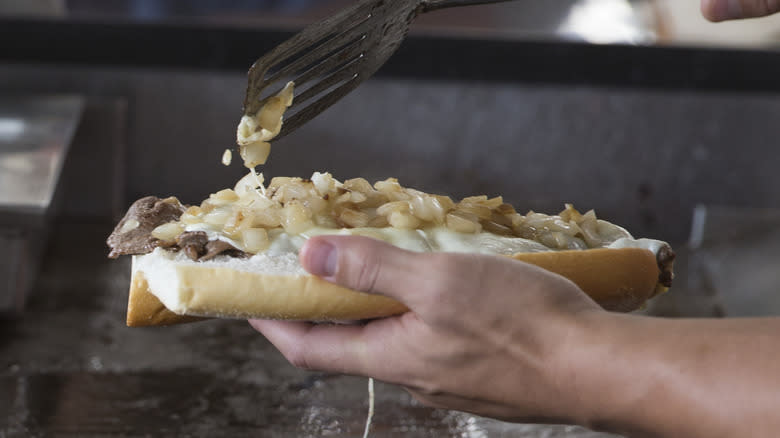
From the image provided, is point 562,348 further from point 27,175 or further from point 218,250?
point 27,175

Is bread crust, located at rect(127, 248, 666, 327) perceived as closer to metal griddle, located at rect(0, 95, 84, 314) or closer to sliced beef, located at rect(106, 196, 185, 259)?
sliced beef, located at rect(106, 196, 185, 259)

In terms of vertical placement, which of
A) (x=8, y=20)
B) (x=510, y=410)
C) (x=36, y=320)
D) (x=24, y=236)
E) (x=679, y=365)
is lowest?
(x=36, y=320)

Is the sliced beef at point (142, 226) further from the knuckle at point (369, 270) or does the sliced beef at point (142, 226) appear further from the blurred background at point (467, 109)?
the blurred background at point (467, 109)

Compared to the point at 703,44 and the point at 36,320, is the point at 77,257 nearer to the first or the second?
the point at 36,320

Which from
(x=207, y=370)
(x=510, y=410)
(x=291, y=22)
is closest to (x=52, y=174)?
(x=207, y=370)

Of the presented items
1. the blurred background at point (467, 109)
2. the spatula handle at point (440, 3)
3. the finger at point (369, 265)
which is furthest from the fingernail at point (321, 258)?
the blurred background at point (467, 109)

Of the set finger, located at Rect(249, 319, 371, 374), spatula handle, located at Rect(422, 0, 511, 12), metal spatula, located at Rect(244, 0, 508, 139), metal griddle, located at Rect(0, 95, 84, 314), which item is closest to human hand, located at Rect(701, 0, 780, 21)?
spatula handle, located at Rect(422, 0, 511, 12)

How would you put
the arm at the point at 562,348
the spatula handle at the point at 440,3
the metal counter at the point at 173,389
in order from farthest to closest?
the metal counter at the point at 173,389 → the spatula handle at the point at 440,3 → the arm at the point at 562,348

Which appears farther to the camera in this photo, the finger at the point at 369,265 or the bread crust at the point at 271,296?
the bread crust at the point at 271,296
